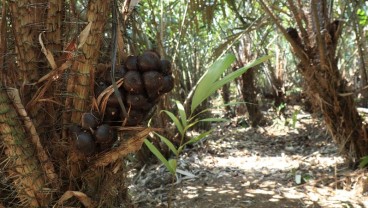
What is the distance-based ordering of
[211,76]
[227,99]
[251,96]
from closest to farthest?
[211,76] < [251,96] < [227,99]

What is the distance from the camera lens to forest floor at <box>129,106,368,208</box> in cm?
296

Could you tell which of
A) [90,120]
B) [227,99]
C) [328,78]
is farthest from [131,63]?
[227,99]

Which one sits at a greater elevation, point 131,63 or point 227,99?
point 131,63

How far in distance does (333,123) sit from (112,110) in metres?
2.68

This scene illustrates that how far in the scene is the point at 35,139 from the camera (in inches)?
46.1

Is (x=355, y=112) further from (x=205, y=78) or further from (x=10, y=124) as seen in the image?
(x=10, y=124)

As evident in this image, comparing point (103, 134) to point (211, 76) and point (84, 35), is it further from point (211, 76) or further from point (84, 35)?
point (211, 76)

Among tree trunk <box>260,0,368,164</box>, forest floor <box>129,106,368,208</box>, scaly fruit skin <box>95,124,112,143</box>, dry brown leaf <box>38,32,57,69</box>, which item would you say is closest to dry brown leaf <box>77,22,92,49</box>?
dry brown leaf <box>38,32,57,69</box>

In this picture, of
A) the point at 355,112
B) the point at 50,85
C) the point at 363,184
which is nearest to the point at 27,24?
the point at 50,85

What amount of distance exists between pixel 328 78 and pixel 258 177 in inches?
44.7

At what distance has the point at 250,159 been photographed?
15.0 ft

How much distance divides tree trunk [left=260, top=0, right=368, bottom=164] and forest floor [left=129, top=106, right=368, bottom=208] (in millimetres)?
305

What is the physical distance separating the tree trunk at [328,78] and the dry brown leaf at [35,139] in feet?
7.96

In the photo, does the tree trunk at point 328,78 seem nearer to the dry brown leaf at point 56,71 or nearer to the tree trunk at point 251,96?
the dry brown leaf at point 56,71
